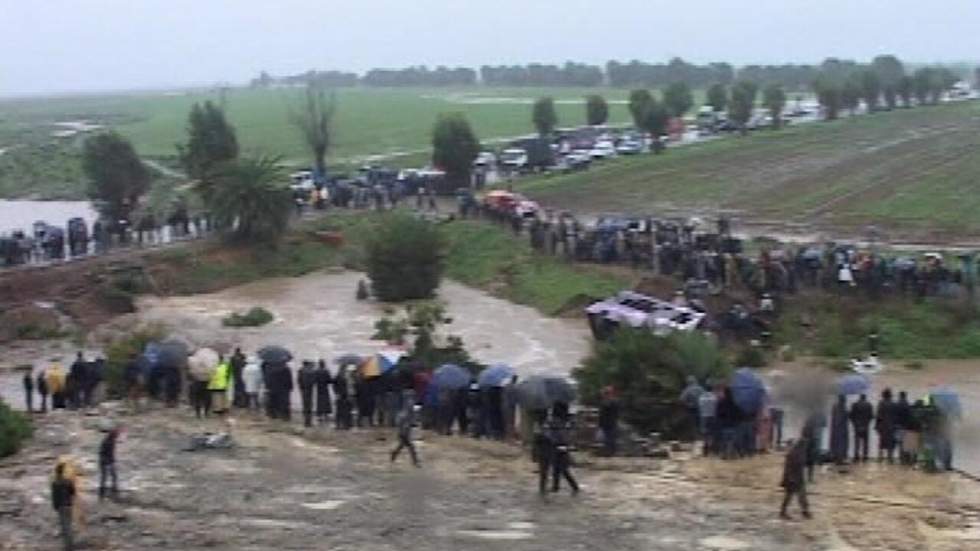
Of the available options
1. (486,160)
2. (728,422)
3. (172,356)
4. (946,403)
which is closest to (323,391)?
(172,356)

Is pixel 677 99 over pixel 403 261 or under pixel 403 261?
over

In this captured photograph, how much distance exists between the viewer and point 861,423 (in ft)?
69.6

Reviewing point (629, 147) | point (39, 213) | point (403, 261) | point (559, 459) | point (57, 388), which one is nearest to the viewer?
point (559, 459)

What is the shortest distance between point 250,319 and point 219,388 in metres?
12.9

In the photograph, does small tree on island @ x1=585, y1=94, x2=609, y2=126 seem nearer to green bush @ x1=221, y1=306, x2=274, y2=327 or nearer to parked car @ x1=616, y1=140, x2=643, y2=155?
parked car @ x1=616, y1=140, x2=643, y2=155

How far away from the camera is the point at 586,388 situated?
24.2m

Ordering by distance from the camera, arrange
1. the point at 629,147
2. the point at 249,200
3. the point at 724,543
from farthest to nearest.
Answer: the point at 629,147, the point at 249,200, the point at 724,543

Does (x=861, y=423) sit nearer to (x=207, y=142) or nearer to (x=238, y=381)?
(x=238, y=381)

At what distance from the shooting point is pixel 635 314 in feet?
104

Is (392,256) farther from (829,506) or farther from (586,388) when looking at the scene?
(829,506)

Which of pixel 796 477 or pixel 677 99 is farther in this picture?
pixel 677 99

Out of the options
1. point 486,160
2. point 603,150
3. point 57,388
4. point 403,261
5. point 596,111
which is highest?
point 596,111

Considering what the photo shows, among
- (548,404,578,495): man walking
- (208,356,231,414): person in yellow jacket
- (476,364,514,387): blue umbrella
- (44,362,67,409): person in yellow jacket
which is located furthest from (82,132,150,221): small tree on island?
(548,404,578,495): man walking

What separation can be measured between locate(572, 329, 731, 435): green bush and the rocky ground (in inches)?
56.7
